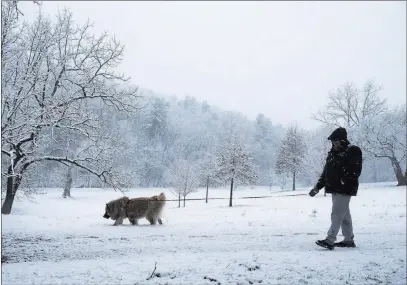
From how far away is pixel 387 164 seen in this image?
145 feet

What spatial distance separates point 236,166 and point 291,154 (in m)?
21.0

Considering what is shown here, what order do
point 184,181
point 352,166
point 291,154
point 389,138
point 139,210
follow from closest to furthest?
1. point 352,166
2. point 139,210
3. point 389,138
4. point 184,181
5. point 291,154

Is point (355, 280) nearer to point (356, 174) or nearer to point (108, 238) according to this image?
point (356, 174)

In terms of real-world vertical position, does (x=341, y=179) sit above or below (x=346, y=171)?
below

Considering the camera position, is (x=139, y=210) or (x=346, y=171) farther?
(x=139, y=210)

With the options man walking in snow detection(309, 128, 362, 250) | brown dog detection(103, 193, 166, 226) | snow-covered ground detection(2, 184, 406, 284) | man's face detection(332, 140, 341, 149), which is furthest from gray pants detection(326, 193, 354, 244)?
brown dog detection(103, 193, 166, 226)

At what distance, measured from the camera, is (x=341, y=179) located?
562 centimetres

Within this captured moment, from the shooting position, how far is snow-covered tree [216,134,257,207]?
37844mm

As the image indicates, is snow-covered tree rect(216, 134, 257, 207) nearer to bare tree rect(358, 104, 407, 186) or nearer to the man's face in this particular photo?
bare tree rect(358, 104, 407, 186)

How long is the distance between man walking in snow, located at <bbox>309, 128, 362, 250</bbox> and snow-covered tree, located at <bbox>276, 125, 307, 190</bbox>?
50.9 meters

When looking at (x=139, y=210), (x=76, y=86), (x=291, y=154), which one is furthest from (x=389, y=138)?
(x=76, y=86)

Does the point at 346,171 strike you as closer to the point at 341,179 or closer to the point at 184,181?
the point at 341,179

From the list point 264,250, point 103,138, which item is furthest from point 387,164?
point 264,250

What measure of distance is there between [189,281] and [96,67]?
1191 centimetres
